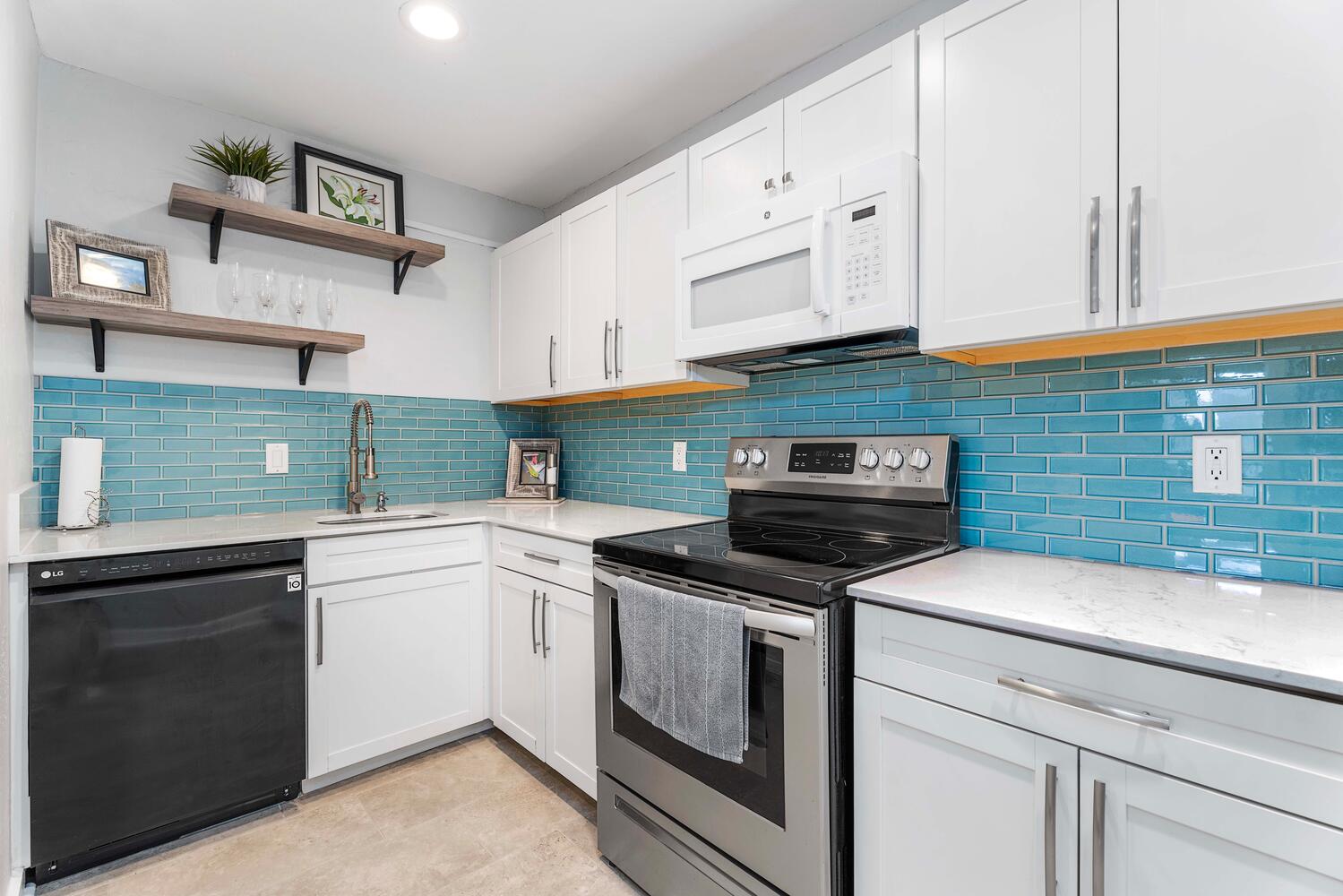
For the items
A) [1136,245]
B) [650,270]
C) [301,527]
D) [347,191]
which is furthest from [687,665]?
[347,191]

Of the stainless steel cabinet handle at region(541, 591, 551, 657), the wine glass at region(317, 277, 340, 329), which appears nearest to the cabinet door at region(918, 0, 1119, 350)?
the stainless steel cabinet handle at region(541, 591, 551, 657)

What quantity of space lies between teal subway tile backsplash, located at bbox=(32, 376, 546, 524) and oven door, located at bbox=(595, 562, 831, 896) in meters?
1.81

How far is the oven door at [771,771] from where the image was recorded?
1.27 meters

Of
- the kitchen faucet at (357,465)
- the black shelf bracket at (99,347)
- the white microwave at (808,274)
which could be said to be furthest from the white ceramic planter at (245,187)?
the white microwave at (808,274)

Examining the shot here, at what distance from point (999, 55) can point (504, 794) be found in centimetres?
259

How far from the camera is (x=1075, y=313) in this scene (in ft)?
4.15

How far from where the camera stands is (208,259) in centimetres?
244

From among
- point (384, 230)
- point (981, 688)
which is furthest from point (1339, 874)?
point (384, 230)

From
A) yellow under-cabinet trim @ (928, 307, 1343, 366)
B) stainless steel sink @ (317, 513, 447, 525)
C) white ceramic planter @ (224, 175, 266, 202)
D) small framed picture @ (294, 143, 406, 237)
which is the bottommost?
stainless steel sink @ (317, 513, 447, 525)

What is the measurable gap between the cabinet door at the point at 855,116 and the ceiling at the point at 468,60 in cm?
39

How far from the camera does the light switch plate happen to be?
2566mm

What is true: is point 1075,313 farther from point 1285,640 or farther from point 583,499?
point 583,499

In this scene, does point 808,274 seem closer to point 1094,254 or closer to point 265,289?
point 1094,254

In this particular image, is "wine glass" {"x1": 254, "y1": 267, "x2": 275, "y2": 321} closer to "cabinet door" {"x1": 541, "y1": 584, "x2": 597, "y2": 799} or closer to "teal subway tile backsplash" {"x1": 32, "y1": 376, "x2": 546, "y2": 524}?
"teal subway tile backsplash" {"x1": 32, "y1": 376, "x2": 546, "y2": 524}
